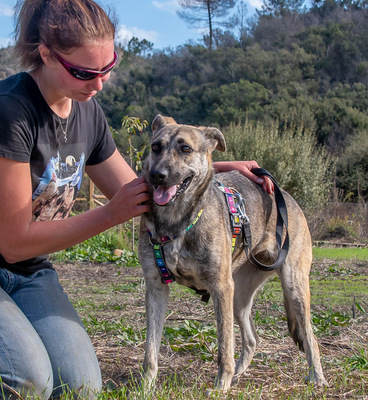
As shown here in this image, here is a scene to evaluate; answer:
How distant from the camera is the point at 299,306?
3867 mm

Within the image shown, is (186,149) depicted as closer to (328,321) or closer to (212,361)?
(212,361)

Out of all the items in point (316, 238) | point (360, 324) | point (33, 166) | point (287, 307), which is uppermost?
point (33, 166)

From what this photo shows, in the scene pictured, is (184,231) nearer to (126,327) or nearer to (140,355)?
(140,355)

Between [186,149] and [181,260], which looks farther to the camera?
[186,149]

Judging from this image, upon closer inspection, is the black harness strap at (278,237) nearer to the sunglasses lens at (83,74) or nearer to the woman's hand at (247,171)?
the woman's hand at (247,171)

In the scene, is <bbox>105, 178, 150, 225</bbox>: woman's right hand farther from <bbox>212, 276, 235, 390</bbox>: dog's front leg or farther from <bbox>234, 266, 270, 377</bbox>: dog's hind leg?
<bbox>234, 266, 270, 377</bbox>: dog's hind leg

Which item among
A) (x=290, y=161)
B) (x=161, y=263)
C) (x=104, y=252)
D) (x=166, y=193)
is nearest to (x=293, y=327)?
(x=161, y=263)

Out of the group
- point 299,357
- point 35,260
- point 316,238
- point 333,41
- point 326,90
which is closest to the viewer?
point 35,260

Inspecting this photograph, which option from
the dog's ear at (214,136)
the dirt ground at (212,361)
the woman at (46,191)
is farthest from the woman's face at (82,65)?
the dirt ground at (212,361)

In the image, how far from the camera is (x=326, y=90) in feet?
124

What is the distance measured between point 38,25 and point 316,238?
1323cm

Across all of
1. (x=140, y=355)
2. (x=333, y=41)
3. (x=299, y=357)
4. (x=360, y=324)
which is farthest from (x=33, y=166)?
(x=333, y=41)

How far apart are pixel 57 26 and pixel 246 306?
2.61 metres

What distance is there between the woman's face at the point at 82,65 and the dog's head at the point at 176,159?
61cm
